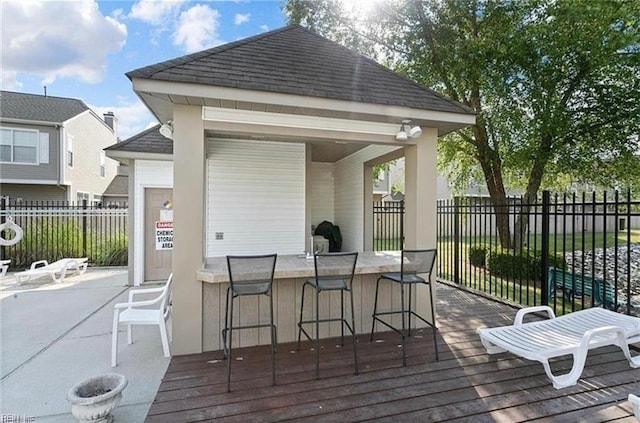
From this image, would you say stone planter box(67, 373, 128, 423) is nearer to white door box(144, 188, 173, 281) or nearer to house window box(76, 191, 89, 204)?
white door box(144, 188, 173, 281)

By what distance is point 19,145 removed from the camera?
1302cm

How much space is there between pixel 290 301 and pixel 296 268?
493 millimetres

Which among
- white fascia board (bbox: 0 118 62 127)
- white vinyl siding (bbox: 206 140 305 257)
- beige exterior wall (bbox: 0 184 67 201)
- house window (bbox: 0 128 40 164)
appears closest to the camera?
white vinyl siding (bbox: 206 140 305 257)

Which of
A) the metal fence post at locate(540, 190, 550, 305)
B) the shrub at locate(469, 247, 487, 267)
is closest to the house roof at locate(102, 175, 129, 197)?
the shrub at locate(469, 247, 487, 267)

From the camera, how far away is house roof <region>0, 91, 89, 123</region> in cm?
1312

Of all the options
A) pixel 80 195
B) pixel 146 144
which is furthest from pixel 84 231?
pixel 80 195

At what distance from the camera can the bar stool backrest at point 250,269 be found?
3139 millimetres

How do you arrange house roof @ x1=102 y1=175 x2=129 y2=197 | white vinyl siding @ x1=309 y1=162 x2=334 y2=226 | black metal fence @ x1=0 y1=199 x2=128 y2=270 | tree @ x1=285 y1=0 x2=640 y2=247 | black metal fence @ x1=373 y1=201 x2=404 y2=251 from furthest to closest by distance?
house roof @ x1=102 y1=175 x2=129 y2=197
black metal fence @ x1=0 y1=199 x2=128 y2=270
black metal fence @ x1=373 y1=201 x2=404 y2=251
white vinyl siding @ x1=309 y1=162 x2=334 y2=226
tree @ x1=285 y1=0 x2=640 y2=247

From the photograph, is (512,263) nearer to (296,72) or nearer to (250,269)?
(296,72)

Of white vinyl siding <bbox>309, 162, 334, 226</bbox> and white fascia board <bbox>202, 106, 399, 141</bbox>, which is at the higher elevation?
white fascia board <bbox>202, 106, 399, 141</bbox>

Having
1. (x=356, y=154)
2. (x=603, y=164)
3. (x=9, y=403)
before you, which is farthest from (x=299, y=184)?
(x=603, y=164)

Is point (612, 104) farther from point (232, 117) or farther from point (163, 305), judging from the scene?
point (163, 305)

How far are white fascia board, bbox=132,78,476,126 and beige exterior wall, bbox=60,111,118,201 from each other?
1347 centimetres

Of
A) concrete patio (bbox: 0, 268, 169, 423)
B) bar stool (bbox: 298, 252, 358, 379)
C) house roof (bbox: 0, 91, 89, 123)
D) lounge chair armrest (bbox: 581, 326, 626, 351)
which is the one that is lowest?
concrete patio (bbox: 0, 268, 169, 423)
